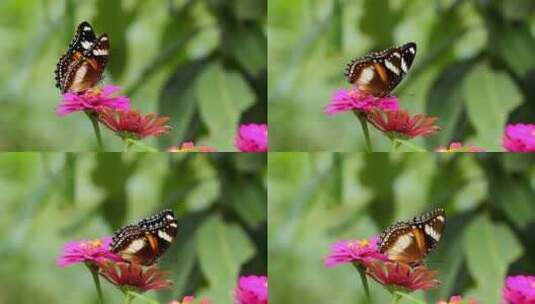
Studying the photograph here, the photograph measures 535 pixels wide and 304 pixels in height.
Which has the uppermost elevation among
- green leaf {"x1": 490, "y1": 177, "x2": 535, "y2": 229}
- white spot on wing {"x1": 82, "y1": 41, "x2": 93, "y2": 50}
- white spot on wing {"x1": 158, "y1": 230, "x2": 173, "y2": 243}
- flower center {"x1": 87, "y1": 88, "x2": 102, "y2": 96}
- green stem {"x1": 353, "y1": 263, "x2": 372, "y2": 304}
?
white spot on wing {"x1": 82, "y1": 41, "x2": 93, "y2": 50}

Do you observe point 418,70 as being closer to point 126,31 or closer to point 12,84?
point 126,31

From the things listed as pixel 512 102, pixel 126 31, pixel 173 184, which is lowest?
pixel 173 184

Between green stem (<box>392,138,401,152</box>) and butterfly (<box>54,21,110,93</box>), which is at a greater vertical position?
butterfly (<box>54,21,110,93</box>)

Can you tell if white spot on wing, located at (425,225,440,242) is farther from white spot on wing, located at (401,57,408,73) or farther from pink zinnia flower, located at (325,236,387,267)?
white spot on wing, located at (401,57,408,73)

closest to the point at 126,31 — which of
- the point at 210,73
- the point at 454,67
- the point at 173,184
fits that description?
the point at 210,73

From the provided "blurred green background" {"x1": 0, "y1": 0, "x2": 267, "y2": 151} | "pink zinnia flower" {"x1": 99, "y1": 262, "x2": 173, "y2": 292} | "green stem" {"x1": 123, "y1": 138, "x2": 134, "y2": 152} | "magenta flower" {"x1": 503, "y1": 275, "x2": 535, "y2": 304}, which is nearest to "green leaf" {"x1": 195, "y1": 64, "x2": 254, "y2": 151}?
"blurred green background" {"x1": 0, "y1": 0, "x2": 267, "y2": 151}
